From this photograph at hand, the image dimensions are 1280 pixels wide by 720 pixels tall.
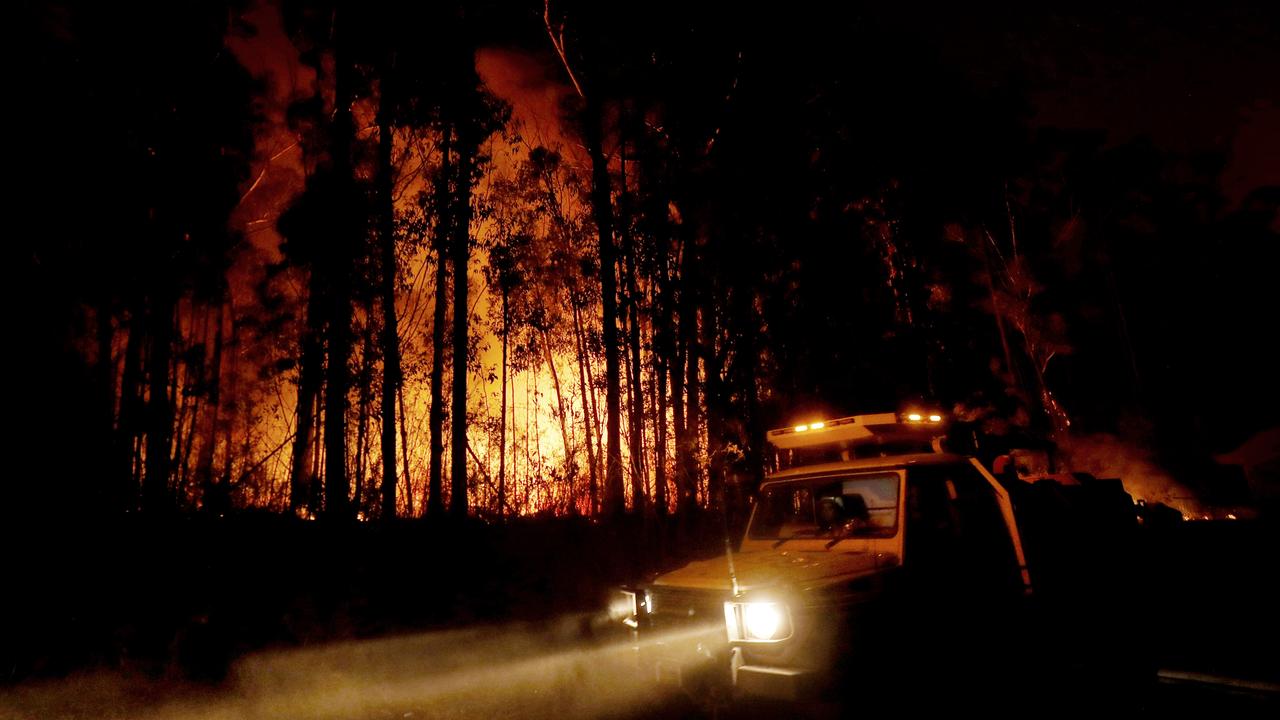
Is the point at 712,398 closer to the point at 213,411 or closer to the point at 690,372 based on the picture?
the point at 690,372

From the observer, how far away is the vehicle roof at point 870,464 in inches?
171

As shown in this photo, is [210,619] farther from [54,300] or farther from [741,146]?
[741,146]

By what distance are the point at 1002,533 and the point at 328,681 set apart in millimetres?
5453

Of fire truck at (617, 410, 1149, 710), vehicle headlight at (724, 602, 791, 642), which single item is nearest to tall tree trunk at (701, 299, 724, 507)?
fire truck at (617, 410, 1149, 710)

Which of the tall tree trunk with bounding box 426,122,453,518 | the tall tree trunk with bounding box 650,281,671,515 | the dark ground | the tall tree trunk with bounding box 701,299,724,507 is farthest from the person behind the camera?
the tall tree trunk with bounding box 701,299,724,507

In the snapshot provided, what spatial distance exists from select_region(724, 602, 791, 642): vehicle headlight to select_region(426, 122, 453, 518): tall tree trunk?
9.10 m

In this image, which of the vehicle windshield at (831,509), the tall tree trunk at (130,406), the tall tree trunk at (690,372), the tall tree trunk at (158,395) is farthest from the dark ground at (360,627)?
the tall tree trunk at (690,372)

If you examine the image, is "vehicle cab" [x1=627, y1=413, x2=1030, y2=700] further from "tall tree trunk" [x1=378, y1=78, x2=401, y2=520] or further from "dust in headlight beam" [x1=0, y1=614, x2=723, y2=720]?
"tall tree trunk" [x1=378, y1=78, x2=401, y2=520]

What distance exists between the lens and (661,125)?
1450 centimetres

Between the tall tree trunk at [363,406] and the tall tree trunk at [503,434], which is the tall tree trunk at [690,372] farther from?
the tall tree trunk at [363,406]

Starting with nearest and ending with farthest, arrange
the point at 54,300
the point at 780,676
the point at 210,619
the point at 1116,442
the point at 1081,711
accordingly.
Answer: the point at 780,676
the point at 1081,711
the point at 210,619
the point at 54,300
the point at 1116,442

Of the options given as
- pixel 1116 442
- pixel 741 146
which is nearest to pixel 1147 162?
pixel 1116 442

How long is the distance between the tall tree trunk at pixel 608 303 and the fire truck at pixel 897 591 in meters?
6.65

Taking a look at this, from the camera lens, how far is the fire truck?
350cm
